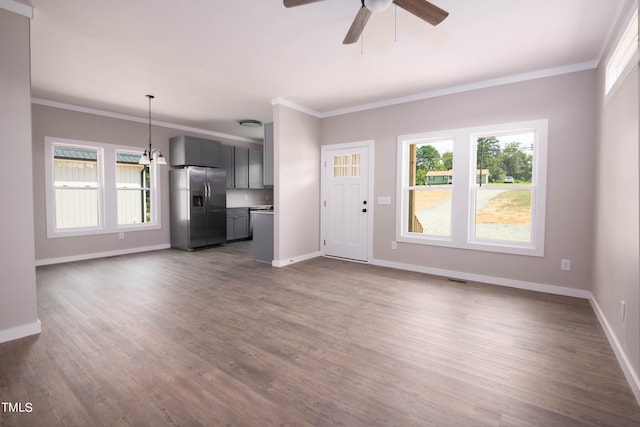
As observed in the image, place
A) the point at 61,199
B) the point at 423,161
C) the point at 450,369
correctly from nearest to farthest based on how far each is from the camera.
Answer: the point at 450,369 → the point at 423,161 → the point at 61,199

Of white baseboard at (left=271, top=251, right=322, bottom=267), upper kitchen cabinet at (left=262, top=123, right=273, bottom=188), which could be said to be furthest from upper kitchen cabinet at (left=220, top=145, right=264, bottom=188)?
white baseboard at (left=271, top=251, right=322, bottom=267)

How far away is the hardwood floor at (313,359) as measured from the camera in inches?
65.1

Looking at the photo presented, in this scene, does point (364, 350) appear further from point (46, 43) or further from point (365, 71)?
point (46, 43)

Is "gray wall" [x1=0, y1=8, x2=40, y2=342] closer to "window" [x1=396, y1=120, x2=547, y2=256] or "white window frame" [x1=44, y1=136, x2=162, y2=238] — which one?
"white window frame" [x1=44, y1=136, x2=162, y2=238]

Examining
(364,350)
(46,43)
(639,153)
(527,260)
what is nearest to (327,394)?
(364,350)

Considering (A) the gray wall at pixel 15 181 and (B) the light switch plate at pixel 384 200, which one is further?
(B) the light switch plate at pixel 384 200

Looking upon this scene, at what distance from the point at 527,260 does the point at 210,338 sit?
12.5 ft

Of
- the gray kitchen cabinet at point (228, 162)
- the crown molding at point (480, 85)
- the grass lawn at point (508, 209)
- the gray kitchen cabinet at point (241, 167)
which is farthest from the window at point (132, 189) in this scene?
the grass lawn at point (508, 209)

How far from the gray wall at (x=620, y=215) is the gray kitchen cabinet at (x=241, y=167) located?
6804 millimetres

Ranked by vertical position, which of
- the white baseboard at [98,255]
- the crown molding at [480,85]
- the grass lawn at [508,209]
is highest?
the crown molding at [480,85]

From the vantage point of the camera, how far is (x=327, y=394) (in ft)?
5.92

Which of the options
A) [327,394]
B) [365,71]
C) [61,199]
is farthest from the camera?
[61,199]

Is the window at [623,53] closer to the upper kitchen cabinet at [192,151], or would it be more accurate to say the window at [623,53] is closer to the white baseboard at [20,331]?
the white baseboard at [20,331]

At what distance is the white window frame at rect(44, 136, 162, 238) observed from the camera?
4.97 meters
